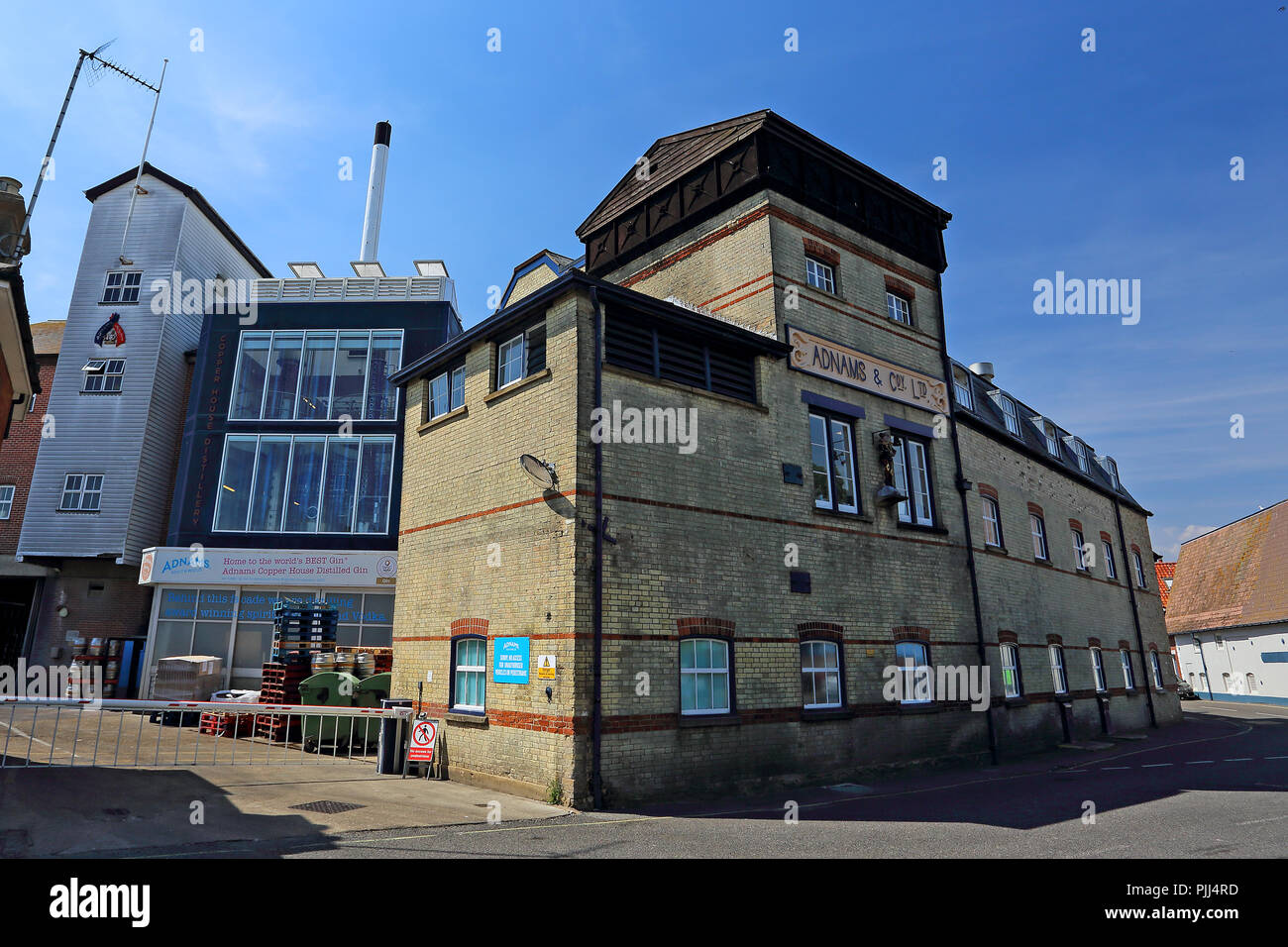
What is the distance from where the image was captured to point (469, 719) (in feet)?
38.1

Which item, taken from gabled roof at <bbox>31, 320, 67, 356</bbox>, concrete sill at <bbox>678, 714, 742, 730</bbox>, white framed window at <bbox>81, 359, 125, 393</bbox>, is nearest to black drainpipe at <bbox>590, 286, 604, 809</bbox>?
concrete sill at <bbox>678, 714, 742, 730</bbox>

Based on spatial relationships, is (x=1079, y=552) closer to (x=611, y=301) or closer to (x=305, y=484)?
(x=611, y=301)

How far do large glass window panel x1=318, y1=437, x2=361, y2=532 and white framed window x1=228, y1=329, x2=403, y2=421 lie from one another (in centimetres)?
97

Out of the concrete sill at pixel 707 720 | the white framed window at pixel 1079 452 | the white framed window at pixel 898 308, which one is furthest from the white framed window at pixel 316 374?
the white framed window at pixel 1079 452

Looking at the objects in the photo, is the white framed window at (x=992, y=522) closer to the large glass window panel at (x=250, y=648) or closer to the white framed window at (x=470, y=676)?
the white framed window at (x=470, y=676)

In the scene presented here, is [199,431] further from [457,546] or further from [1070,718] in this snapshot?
[1070,718]

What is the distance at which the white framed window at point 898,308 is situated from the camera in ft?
56.2

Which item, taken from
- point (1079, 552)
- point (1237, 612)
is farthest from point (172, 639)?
point (1237, 612)

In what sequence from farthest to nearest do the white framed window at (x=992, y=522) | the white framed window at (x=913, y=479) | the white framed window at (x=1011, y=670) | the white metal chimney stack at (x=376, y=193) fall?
the white metal chimney stack at (x=376, y=193)
the white framed window at (x=992, y=522)
the white framed window at (x=1011, y=670)
the white framed window at (x=913, y=479)

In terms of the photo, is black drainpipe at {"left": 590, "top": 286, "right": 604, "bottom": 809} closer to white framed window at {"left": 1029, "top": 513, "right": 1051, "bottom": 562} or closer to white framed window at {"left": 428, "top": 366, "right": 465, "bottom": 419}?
white framed window at {"left": 428, "top": 366, "right": 465, "bottom": 419}

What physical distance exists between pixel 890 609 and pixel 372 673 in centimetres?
1152

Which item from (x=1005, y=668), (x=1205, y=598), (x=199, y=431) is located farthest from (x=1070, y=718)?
(x=1205, y=598)

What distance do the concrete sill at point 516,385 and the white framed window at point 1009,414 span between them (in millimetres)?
17223

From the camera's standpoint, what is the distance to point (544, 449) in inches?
443
